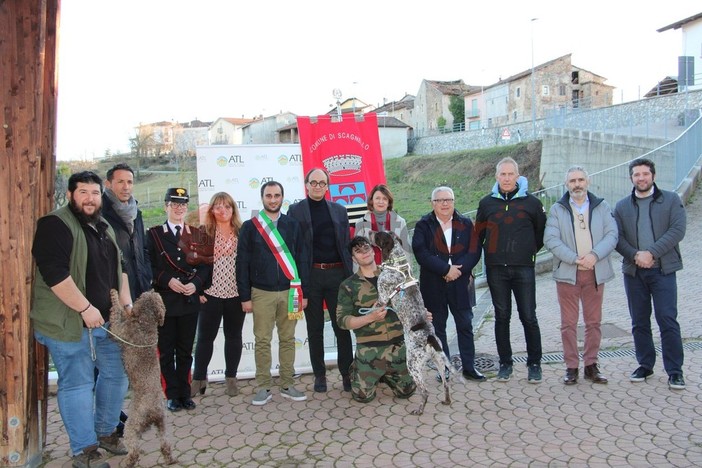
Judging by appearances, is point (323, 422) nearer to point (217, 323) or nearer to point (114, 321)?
point (217, 323)

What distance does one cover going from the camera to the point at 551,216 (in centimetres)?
547

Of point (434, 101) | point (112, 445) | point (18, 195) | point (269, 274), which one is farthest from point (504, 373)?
point (434, 101)

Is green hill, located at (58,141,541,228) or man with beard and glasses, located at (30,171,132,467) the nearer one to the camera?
man with beard and glasses, located at (30,171,132,467)

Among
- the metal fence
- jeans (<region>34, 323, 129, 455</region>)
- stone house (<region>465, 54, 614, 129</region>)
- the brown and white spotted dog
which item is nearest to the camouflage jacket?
the brown and white spotted dog

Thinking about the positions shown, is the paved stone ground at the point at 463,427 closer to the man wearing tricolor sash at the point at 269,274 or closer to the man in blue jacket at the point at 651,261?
the man in blue jacket at the point at 651,261

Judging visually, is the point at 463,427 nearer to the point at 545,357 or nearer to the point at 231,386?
the point at 545,357

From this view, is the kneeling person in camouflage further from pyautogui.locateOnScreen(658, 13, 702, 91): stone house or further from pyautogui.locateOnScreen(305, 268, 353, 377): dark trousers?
pyautogui.locateOnScreen(658, 13, 702, 91): stone house

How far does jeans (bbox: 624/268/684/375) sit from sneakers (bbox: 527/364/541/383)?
91 cm

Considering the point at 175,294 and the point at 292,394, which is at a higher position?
the point at 175,294

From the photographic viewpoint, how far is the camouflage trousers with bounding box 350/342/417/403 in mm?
5078

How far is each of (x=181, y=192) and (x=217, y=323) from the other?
50.0 inches

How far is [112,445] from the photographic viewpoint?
4254 mm

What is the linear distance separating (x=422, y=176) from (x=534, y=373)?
111 ft

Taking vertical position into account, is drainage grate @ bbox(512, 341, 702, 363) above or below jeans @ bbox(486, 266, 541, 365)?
below
